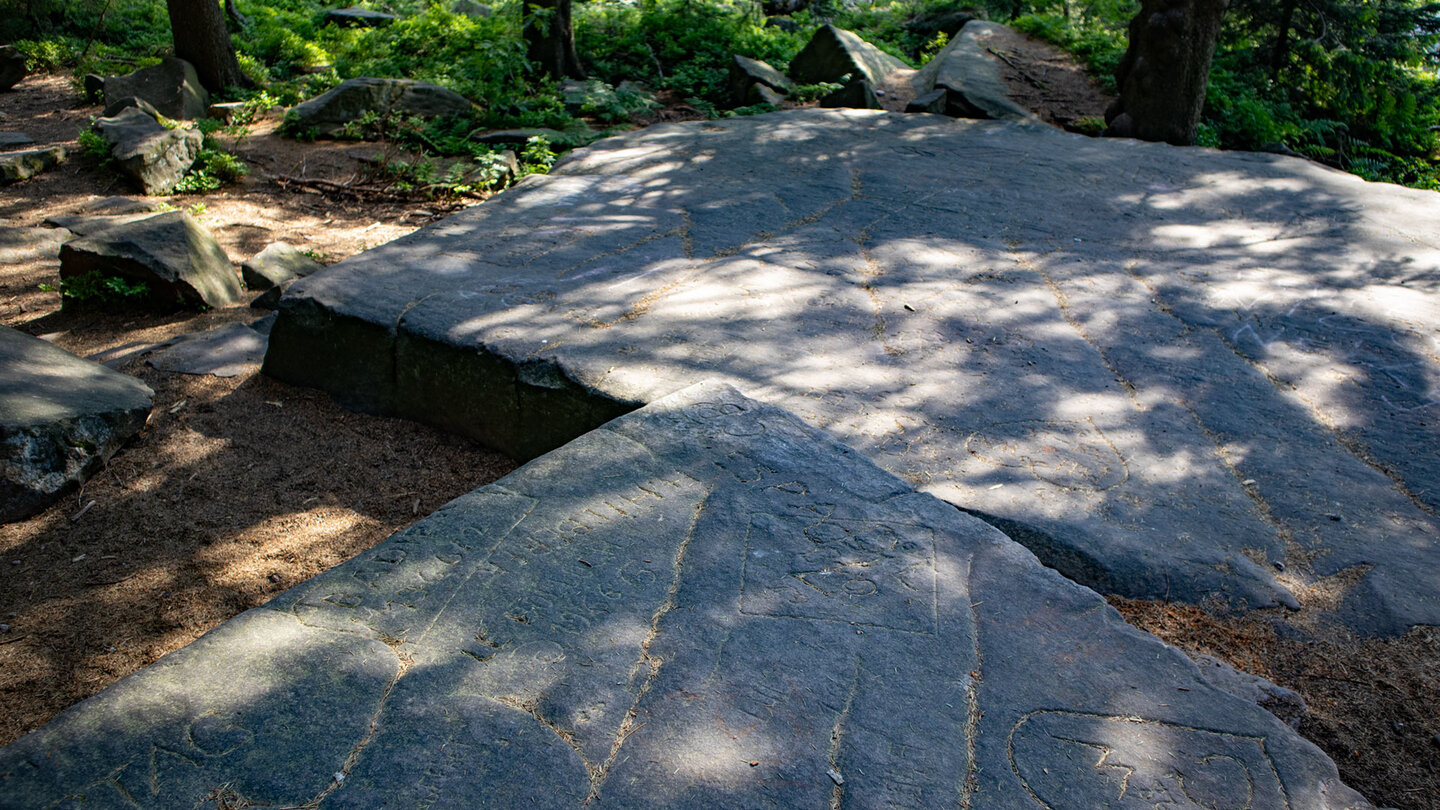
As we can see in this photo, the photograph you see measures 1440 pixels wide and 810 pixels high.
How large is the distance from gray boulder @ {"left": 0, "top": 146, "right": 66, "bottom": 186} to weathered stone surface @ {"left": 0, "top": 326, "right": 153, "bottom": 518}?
3.90m

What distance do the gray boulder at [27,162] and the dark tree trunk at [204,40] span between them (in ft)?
6.33

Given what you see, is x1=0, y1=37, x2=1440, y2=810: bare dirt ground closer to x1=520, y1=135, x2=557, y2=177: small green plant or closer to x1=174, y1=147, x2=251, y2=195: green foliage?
x1=174, y1=147, x2=251, y2=195: green foliage

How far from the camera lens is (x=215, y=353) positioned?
13.6 feet

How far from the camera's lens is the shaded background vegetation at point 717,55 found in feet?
25.4

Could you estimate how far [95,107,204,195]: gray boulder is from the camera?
6270 millimetres

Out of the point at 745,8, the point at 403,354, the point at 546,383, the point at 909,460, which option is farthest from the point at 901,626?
the point at 745,8

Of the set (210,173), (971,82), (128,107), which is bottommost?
(210,173)

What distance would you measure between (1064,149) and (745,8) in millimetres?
6468

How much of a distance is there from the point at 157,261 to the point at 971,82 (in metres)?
6.35

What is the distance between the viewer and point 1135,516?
8.11 feet

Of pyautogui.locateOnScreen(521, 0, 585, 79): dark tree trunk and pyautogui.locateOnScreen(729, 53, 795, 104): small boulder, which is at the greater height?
pyautogui.locateOnScreen(521, 0, 585, 79): dark tree trunk

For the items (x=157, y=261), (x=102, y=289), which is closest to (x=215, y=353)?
(x=157, y=261)

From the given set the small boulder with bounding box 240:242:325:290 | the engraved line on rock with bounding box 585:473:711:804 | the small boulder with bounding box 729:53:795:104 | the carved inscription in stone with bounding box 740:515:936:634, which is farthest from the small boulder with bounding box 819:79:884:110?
the engraved line on rock with bounding box 585:473:711:804

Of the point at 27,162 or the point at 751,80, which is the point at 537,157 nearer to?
the point at 751,80
